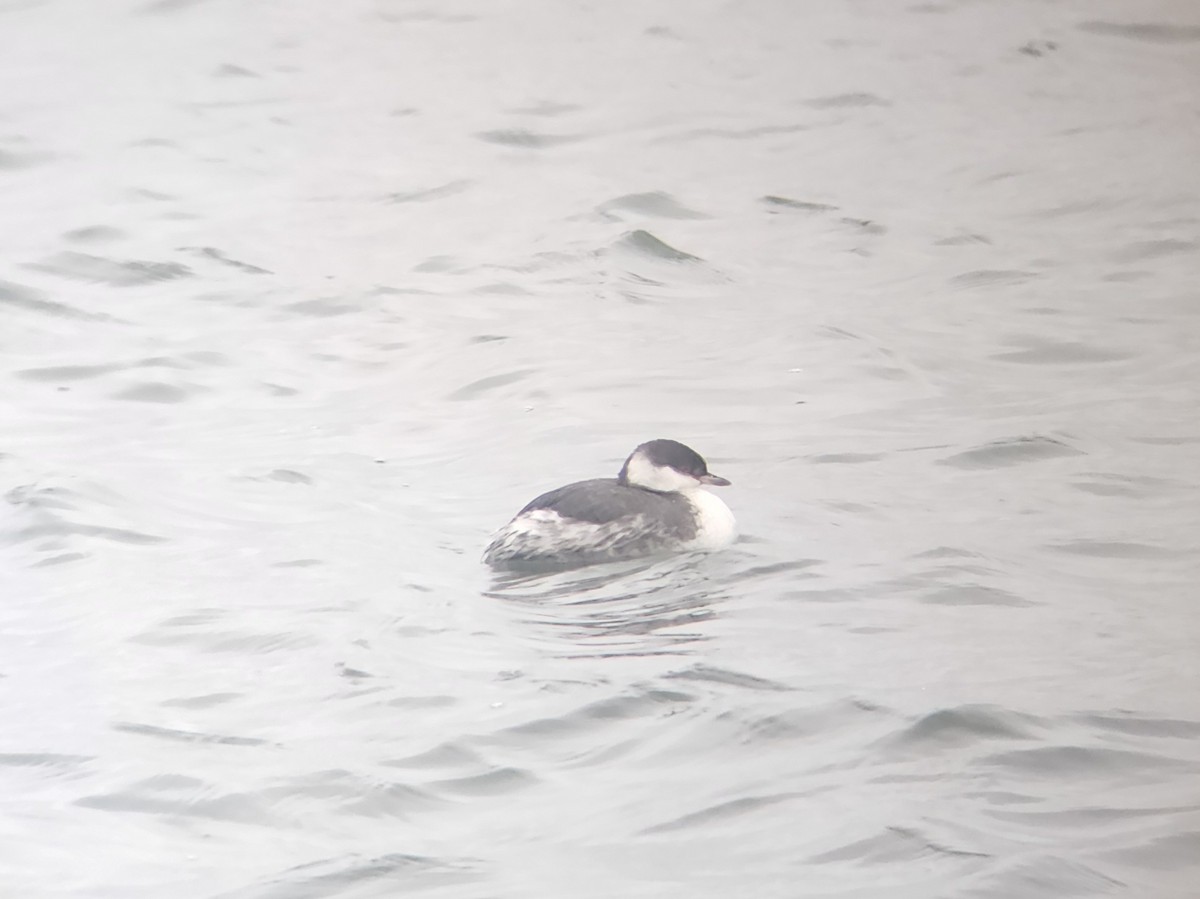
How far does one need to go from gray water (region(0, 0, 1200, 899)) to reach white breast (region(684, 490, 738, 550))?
6.9 inches

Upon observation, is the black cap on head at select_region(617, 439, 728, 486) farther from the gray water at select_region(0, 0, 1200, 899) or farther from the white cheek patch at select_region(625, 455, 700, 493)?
the gray water at select_region(0, 0, 1200, 899)

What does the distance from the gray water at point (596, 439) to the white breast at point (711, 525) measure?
17 centimetres

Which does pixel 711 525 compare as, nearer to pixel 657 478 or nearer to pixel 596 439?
pixel 657 478

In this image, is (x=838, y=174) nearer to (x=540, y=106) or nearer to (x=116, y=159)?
(x=540, y=106)

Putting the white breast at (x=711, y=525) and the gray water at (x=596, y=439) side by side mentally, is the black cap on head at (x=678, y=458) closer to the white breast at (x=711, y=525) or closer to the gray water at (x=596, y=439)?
the white breast at (x=711, y=525)

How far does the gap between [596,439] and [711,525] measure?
1.39m

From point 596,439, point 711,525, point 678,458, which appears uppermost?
point 678,458

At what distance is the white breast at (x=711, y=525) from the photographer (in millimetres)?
6070

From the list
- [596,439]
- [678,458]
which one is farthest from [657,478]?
[596,439]

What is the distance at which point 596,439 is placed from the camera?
739 centimetres

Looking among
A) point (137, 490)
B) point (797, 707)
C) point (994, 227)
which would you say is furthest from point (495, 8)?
point (797, 707)

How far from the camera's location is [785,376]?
795cm

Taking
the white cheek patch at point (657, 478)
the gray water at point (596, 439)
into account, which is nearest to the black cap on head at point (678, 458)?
the white cheek patch at point (657, 478)

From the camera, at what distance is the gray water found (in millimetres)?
3975
